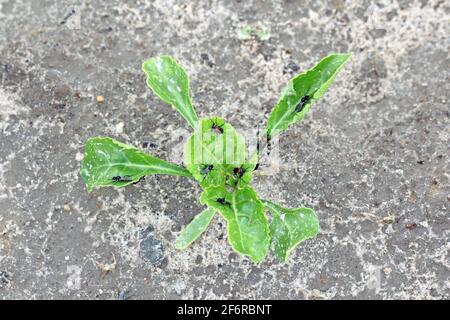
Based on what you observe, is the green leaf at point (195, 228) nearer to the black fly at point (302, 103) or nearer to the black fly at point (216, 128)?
the black fly at point (216, 128)

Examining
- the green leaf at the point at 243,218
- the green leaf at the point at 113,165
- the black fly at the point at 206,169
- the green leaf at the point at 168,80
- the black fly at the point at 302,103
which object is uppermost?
the green leaf at the point at 168,80

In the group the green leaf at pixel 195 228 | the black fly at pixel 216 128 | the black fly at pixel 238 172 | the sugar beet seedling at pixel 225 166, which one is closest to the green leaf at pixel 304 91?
the sugar beet seedling at pixel 225 166

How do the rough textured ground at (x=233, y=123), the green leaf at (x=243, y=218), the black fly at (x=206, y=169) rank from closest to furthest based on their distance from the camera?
the green leaf at (x=243, y=218) < the black fly at (x=206, y=169) < the rough textured ground at (x=233, y=123)

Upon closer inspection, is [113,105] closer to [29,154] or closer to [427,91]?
[29,154]

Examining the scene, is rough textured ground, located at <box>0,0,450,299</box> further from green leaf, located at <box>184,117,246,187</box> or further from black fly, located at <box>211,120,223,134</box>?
black fly, located at <box>211,120,223,134</box>

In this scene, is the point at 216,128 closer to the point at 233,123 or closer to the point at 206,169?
the point at 206,169

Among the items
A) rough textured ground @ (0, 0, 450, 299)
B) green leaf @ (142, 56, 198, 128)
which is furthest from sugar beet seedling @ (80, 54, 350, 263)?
rough textured ground @ (0, 0, 450, 299)

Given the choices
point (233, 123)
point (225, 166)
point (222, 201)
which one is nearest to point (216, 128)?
point (225, 166)
